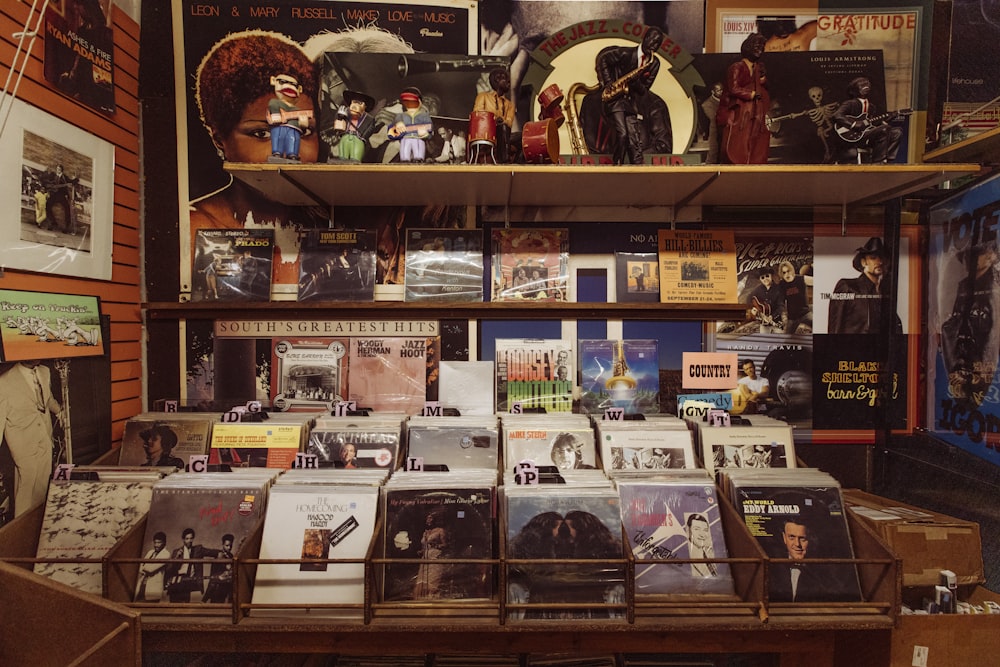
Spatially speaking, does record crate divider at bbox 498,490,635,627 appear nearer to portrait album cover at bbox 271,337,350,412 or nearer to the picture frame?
portrait album cover at bbox 271,337,350,412

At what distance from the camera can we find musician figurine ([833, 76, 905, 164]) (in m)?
1.92

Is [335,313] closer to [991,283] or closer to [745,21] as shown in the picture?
[745,21]

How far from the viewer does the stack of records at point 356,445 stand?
187 cm

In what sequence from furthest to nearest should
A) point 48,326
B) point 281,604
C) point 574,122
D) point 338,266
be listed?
point 338,266
point 574,122
point 48,326
point 281,604

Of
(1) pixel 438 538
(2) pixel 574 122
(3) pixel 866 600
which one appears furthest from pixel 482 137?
(3) pixel 866 600

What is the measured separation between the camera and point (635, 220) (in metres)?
2.22

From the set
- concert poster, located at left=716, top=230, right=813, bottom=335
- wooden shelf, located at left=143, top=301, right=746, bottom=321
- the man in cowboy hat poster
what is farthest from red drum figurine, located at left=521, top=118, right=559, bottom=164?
the man in cowboy hat poster

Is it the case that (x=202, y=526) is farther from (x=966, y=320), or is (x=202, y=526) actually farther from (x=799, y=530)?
(x=966, y=320)

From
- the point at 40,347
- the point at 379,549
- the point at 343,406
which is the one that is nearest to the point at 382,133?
the point at 343,406

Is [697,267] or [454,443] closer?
[454,443]

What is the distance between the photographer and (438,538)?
160cm

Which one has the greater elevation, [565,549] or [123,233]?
[123,233]

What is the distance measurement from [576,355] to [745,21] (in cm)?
150

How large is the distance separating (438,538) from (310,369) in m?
0.96
